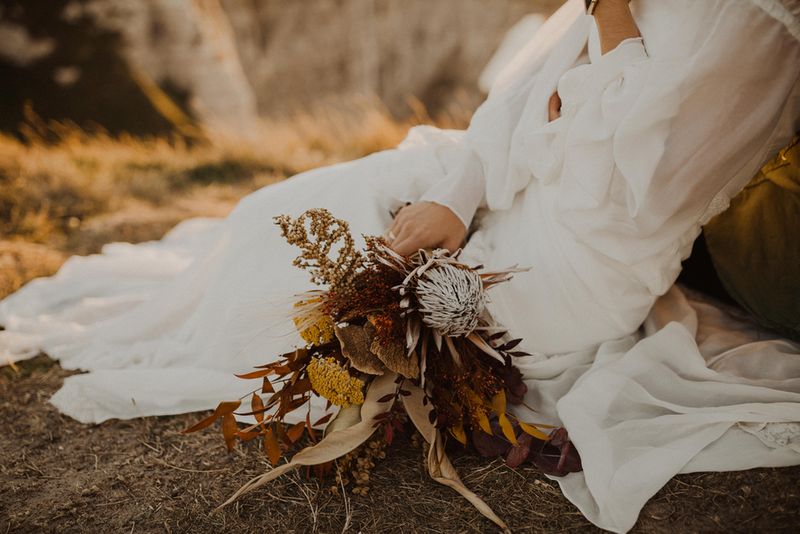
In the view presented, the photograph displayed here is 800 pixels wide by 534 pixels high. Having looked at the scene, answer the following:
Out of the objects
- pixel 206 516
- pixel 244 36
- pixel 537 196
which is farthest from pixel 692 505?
pixel 244 36

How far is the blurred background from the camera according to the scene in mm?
3620

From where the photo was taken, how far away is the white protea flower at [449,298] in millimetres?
1327

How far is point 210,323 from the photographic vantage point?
Answer: 1.89m

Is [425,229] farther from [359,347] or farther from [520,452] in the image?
[520,452]

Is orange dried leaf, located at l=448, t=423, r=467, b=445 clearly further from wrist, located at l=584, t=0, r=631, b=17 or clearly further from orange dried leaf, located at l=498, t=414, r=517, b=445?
wrist, located at l=584, t=0, r=631, b=17

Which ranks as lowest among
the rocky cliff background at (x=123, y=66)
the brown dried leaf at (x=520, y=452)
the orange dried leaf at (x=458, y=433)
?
the brown dried leaf at (x=520, y=452)

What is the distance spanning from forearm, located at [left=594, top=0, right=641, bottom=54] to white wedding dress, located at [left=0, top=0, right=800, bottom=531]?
33 millimetres

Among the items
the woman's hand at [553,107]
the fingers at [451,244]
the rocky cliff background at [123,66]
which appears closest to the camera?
the woman's hand at [553,107]

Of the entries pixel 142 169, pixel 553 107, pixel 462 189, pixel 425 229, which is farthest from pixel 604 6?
pixel 142 169

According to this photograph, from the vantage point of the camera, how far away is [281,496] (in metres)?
1.48

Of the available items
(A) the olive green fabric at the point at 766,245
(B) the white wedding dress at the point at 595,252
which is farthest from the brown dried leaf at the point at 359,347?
(A) the olive green fabric at the point at 766,245

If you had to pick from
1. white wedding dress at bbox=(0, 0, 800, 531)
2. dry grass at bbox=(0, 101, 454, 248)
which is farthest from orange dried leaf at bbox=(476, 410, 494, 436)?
dry grass at bbox=(0, 101, 454, 248)

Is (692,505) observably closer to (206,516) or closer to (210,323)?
(206,516)

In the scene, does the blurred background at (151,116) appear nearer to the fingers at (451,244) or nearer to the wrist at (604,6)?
the fingers at (451,244)
